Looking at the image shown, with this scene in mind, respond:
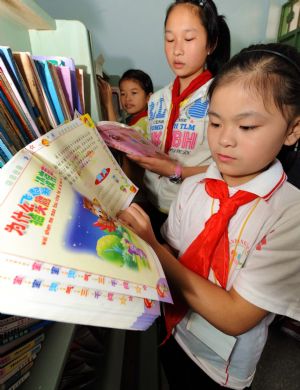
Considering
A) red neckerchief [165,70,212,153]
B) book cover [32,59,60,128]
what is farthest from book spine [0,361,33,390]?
red neckerchief [165,70,212,153]

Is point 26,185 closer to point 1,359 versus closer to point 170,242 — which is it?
point 1,359

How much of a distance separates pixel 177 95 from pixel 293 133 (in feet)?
1.86

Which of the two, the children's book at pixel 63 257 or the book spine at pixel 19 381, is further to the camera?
the book spine at pixel 19 381

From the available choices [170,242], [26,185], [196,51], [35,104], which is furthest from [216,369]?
[196,51]

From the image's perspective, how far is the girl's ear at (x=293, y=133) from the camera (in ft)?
1.58

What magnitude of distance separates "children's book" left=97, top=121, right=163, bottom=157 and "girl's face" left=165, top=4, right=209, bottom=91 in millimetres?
338

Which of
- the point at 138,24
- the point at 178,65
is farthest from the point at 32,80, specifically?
the point at 138,24

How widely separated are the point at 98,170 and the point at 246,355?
20.3 inches

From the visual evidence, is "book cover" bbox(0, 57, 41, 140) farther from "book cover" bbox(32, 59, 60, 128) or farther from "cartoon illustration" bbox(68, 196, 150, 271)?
"cartoon illustration" bbox(68, 196, 150, 271)

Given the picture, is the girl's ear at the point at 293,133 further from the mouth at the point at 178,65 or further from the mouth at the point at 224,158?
the mouth at the point at 178,65

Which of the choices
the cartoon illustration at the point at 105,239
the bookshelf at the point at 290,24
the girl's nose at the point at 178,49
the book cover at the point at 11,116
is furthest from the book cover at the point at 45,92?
the bookshelf at the point at 290,24

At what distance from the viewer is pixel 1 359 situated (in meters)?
0.37

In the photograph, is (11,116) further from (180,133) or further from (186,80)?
(186,80)

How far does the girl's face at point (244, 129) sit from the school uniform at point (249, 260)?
0.16 ft
